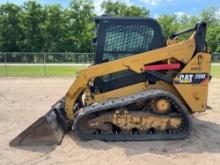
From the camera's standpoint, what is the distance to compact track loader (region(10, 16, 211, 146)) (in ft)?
25.3

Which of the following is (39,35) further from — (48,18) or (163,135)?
(163,135)

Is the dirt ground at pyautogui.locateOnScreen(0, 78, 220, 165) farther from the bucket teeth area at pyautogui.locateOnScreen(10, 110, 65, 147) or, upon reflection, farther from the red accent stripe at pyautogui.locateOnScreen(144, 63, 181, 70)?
the red accent stripe at pyautogui.locateOnScreen(144, 63, 181, 70)

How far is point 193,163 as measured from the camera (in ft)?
21.9

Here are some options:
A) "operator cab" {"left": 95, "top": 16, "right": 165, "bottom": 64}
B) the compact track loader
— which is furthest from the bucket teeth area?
"operator cab" {"left": 95, "top": 16, "right": 165, "bottom": 64}

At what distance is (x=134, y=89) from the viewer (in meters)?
8.32

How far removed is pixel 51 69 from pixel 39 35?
23.7 m

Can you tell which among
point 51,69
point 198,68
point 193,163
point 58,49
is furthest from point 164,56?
point 58,49

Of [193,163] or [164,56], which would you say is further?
[164,56]

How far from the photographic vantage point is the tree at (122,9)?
67062mm

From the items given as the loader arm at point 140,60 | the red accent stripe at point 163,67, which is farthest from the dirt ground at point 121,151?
the red accent stripe at point 163,67

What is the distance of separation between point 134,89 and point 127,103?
769mm

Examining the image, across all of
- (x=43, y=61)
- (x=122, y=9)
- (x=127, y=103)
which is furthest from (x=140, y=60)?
(x=122, y=9)

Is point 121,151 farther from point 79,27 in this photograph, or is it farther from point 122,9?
point 122,9

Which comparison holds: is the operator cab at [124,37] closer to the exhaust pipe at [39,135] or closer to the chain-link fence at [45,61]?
the exhaust pipe at [39,135]
